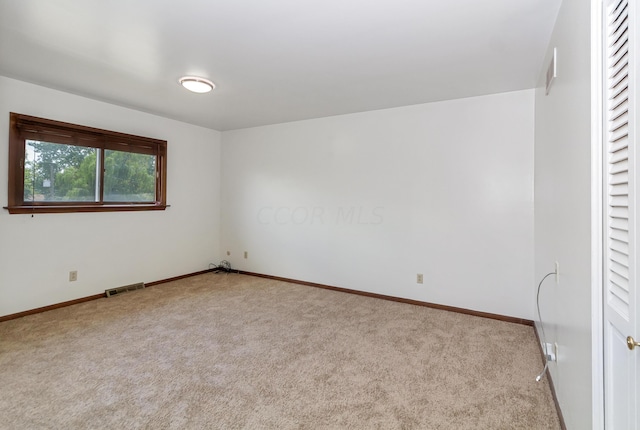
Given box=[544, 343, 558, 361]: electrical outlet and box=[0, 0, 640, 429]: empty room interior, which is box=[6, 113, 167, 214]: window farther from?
box=[544, 343, 558, 361]: electrical outlet

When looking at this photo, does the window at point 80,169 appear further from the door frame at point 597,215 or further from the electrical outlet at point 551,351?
the electrical outlet at point 551,351

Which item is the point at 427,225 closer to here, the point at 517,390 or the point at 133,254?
the point at 517,390

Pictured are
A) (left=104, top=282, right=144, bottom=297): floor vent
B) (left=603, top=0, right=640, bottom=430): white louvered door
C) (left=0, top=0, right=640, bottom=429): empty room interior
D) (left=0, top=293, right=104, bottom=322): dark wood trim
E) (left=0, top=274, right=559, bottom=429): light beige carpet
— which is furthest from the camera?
A: (left=104, top=282, right=144, bottom=297): floor vent

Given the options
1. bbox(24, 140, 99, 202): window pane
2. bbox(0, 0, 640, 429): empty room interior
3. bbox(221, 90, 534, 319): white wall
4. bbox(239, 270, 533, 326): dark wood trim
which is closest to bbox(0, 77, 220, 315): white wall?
bbox(0, 0, 640, 429): empty room interior

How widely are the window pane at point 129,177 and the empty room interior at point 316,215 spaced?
1.0 inches

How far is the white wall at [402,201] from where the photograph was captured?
312cm

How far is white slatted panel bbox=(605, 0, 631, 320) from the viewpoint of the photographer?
37.0 inches

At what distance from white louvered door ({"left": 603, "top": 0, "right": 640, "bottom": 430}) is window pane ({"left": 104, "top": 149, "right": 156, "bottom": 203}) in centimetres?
453

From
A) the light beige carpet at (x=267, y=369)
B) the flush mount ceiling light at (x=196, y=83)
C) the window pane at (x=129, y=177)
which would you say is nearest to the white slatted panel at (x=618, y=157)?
the light beige carpet at (x=267, y=369)

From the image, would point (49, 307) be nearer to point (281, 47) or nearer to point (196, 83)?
point (196, 83)

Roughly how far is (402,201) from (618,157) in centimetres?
268

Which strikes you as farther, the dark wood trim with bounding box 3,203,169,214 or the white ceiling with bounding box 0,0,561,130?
the dark wood trim with bounding box 3,203,169,214

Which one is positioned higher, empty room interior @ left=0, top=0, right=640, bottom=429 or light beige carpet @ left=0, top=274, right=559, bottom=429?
empty room interior @ left=0, top=0, right=640, bottom=429

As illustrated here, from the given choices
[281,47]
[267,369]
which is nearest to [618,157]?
[281,47]
